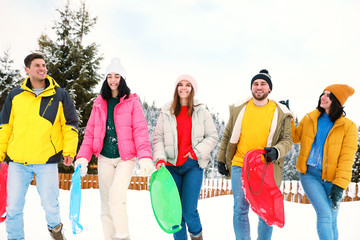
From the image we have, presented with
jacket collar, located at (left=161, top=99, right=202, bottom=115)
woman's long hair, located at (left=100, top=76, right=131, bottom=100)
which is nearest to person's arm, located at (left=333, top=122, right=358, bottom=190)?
jacket collar, located at (left=161, top=99, right=202, bottom=115)

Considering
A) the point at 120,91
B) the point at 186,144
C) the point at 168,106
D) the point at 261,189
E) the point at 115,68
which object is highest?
the point at 115,68

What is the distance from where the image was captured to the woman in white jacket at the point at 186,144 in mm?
3334

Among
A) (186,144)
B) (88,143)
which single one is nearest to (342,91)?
(186,144)

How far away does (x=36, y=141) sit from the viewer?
3.29 m

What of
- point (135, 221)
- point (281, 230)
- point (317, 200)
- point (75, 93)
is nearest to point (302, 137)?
point (317, 200)

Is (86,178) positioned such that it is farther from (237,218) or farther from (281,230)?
(237,218)

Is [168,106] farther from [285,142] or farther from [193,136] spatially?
[285,142]

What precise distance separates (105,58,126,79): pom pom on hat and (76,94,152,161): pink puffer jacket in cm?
33

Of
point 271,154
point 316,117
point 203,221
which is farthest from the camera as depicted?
point 203,221

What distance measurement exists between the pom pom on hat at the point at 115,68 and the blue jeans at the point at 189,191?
1333 mm

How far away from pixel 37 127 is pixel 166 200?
5.70ft

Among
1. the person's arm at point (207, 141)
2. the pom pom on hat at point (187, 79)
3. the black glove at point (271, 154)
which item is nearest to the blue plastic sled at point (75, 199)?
the person's arm at point (207, 141)

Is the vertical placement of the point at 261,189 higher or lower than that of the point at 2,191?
higher

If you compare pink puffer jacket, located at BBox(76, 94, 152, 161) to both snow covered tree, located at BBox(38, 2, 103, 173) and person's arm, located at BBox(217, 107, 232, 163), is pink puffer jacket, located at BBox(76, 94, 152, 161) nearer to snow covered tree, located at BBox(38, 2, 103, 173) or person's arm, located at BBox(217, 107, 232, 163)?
person's arm, located at BBox(217, 107, 232, 163)
